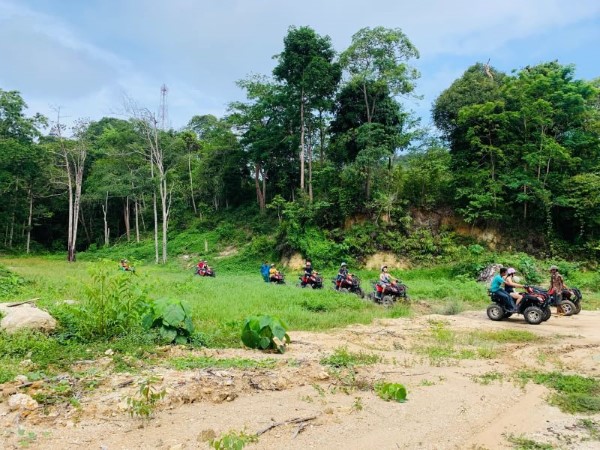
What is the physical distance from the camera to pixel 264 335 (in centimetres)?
716

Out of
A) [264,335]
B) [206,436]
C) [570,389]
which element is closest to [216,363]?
[264,335]

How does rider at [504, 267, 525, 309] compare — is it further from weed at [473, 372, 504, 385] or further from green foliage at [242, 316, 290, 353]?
green foliage at [242, 316, 290, 353]

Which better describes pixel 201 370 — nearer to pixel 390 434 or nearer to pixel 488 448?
pixel 390 434

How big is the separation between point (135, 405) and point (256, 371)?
5.88ft

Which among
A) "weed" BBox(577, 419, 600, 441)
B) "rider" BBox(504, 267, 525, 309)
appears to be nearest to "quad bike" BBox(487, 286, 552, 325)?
"rider" BBox(504, 267, 525, 309)

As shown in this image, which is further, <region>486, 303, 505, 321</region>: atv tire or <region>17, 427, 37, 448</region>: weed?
<region>486, 303, 505, 321</region>: atv tire

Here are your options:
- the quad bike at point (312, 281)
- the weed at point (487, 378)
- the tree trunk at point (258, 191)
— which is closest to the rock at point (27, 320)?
the weed at point (487, 378)

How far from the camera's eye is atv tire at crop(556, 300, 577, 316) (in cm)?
1234

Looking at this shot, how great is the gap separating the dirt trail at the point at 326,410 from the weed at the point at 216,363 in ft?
0.58

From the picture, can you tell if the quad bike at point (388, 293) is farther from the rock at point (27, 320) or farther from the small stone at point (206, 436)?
the small stone at point (206, 436)

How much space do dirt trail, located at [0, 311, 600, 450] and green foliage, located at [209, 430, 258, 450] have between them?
0.10 m

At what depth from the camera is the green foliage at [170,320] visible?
700 cm

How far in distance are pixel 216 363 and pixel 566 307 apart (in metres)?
10.6

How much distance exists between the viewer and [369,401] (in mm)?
5152
